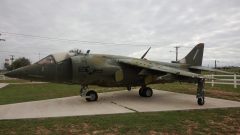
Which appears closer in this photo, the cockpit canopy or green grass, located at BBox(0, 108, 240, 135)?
green grass, located at BBox(0, 108, 240, 135)

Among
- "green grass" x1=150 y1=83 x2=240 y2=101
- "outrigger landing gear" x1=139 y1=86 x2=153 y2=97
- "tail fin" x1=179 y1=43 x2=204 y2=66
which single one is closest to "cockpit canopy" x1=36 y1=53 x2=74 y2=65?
"outrigger landing gear" x1=139 y1=86 x2=153 y2=97

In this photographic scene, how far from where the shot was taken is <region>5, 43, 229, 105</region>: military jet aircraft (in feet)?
40.9

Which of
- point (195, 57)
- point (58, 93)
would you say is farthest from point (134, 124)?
point (195, 57)

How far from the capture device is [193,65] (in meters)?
18.6

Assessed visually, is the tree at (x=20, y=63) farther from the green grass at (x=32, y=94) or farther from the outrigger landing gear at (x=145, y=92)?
the outrigger landing gear at (x=145, y=92)

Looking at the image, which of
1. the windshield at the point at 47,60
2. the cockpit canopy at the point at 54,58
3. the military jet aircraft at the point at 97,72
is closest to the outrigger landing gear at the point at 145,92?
the military jet aircraft at the point at 97,72

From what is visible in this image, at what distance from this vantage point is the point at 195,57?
18625 mm

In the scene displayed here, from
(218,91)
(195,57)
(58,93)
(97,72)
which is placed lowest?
(58,93)

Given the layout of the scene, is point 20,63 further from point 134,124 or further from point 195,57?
point 134,124

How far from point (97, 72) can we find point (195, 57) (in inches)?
324

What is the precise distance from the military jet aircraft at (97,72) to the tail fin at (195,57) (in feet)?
13.3

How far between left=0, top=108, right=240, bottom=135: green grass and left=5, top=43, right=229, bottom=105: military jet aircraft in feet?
11.1

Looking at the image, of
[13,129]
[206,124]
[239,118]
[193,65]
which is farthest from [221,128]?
[193,65]

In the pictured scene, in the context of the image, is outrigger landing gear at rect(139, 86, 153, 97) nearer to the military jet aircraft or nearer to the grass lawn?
the military jet aircraft
